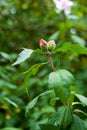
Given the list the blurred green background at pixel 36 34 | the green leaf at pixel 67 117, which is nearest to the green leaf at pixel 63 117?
the green leaf at pixel 67 117

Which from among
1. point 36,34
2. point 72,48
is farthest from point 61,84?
point 36,34

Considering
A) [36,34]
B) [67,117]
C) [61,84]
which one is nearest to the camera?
[61,84]

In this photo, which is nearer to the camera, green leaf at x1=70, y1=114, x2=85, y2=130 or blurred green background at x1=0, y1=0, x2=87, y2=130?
green leaf at x1=70, y1=114, x2=85, y2=130

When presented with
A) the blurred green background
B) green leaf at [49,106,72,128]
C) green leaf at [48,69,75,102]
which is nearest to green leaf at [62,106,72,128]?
green leaf at [49,106,72,128]

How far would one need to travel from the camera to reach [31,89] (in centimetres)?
289

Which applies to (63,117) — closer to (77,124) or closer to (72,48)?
(77,124)

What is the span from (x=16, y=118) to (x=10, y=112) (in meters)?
0.05

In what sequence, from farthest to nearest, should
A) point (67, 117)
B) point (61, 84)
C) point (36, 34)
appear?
point (36, 34) → point (67, 117) → point (61, 84)

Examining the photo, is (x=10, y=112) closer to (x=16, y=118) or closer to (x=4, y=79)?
(x=16, y=118)

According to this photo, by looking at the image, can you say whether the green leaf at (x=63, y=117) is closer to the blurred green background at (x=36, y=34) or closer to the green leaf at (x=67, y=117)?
the green leaf at (x=67, y=117)

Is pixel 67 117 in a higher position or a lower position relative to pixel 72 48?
lower

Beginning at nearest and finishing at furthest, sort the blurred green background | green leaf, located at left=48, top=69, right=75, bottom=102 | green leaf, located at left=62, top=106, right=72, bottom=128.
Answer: green leaf, located at left=48, top=69, right=75, bottom=102 < green leaf, located at left=62, top=106, right=72, bottom=128 < the blurred green background

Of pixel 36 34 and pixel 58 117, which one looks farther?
pixel 36 34

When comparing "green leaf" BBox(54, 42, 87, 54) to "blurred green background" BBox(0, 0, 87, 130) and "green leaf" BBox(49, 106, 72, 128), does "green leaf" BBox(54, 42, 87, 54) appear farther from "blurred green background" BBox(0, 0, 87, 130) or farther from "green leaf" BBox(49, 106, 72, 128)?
"blurred green background" BBox(0, 0, 87, 130)
